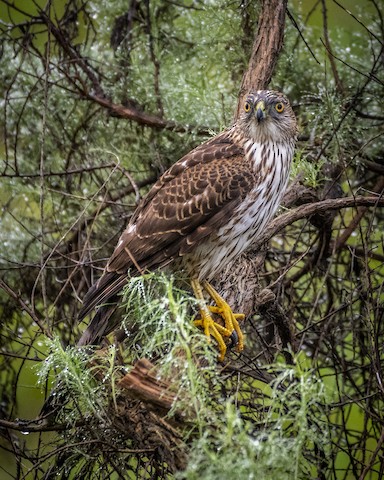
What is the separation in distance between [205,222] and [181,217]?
11cm

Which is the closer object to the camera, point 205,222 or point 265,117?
point 205,222

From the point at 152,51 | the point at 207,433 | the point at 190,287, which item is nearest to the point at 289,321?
the point at 190,287

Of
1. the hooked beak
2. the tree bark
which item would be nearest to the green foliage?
the tree bark

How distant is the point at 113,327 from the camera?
11.3 feet

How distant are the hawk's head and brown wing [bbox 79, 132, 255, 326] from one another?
0.21m

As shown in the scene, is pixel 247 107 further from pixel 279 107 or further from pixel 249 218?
pixel 249 218

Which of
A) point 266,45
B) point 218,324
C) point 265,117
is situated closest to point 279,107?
point 265,117

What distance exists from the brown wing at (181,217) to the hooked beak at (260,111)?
0.72ft

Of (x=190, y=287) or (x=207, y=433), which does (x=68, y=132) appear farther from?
(x=207, y=433)

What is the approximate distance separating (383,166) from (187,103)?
118 centimetres

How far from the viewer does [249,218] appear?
3391 millimetres

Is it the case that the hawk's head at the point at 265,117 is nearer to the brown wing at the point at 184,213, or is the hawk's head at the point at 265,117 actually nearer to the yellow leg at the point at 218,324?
the brown wing at the point at 184,213

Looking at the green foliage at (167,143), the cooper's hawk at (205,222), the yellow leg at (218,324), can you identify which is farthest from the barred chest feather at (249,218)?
the green foliage at (167,143)

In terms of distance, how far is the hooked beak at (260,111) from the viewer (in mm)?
3508
